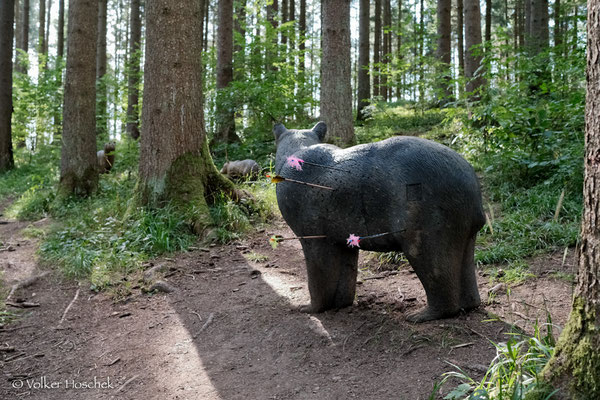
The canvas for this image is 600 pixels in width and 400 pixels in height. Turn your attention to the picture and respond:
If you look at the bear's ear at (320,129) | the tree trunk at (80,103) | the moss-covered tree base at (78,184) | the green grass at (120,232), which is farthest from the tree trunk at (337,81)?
the moss-covered tree base at (78,184)

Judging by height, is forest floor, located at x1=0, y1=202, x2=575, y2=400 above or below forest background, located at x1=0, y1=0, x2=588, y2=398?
below

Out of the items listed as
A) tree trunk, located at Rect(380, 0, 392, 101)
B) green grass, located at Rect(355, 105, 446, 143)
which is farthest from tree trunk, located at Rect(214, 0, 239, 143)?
tree trunk, located at Rect(380, 0, 392, 101)

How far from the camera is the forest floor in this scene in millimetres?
3273

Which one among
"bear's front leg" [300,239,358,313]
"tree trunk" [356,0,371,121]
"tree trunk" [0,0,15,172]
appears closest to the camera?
"bear's front leg" [300,239,358,313]

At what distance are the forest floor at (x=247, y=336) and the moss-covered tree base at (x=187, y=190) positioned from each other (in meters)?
1.14

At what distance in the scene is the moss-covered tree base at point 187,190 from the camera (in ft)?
23.6

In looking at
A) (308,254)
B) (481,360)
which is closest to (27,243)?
(308,254)

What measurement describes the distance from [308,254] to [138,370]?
171cm

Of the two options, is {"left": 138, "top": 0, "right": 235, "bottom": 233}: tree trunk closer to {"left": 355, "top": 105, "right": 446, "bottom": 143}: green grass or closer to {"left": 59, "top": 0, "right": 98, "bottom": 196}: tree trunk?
{"left": 59, "top": 0, "right": 98, "bottom": 196}: tree trunk

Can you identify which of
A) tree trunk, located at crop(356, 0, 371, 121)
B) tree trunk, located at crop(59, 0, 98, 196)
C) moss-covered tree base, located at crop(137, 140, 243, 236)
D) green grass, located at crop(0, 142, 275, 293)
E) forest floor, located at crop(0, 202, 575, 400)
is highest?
tree trunk, located at crop(356, 0, 371, 121)

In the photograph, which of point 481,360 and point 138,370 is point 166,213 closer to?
point 138,370

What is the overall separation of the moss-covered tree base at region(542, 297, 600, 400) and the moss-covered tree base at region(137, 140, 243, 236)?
5411 mm

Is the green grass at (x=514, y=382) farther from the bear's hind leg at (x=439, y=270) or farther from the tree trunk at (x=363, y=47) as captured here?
the tree trunk at (x=363, y=47)

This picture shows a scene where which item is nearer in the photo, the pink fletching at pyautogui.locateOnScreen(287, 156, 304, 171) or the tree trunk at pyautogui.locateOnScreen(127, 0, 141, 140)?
A: the pink fletching at pyautogui.locateOnScreen(287, 156, 304, 171)
